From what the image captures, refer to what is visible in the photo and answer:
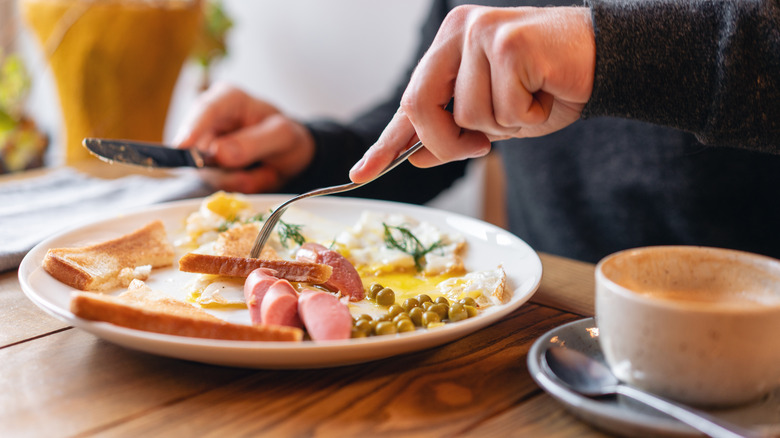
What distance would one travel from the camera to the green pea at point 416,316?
1119 millimetres

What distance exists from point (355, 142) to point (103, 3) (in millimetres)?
1775

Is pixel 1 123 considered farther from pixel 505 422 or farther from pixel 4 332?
pixel 505 422

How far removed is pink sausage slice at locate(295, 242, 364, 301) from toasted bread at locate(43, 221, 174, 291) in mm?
347

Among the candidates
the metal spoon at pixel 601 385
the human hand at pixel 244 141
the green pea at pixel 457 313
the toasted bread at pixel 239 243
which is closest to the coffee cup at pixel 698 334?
the metal spoon at pixel 601 385

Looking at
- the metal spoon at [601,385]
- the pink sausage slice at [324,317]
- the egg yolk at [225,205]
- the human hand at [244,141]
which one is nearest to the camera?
the metal spoon at [601,385]

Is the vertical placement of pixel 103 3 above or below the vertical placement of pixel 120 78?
above

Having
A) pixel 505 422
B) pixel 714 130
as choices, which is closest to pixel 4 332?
pixel 505 422

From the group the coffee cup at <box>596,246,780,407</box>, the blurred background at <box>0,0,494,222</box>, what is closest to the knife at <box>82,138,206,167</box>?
the coffee cup at <box>596,246,780,407</box>

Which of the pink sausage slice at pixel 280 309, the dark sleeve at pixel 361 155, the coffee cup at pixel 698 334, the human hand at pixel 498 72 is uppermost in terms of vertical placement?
the human hand at pixel 498 72

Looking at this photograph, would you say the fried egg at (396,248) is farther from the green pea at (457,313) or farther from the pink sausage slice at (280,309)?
the pink sausage slice at (280,309)

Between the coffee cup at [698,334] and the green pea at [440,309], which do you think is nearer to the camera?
the coffee cup at [698,334]

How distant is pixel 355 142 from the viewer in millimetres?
2525

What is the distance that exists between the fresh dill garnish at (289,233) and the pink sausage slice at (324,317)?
56cm

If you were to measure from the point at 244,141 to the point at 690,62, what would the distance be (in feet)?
4.75
